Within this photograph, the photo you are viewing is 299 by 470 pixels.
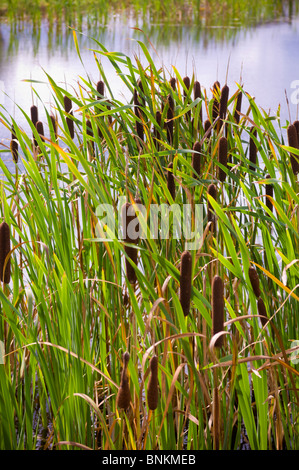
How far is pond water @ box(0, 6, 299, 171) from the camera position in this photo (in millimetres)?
6023

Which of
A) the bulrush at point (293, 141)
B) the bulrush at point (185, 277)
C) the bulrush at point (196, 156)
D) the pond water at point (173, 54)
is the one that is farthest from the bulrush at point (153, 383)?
the pond water at point (173, 54)

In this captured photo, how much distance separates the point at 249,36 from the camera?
991 centimetres

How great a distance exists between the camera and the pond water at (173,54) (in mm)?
6023

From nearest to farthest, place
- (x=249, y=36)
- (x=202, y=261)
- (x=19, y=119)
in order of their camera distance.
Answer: (x=202, y=261) < (x=19, y=119) < (x=249, y=36)

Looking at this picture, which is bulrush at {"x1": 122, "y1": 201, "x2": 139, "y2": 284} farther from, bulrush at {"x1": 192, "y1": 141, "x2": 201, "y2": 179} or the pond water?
the pond water

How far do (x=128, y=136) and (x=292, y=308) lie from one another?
65 centimetres

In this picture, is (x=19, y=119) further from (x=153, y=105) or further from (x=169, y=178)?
(x=169, y=178)

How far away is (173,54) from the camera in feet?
24.8

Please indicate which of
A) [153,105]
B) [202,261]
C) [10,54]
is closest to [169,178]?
[202,261]

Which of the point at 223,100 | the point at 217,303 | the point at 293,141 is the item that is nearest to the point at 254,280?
the point at 217,303

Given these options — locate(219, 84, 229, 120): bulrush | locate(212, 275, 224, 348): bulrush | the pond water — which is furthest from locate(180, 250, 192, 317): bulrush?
the pond water

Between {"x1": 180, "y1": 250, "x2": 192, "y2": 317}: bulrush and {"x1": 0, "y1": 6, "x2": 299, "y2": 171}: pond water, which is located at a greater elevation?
{"x1": 0, "y1": 6, "x2": 299, "y2": 171}: pond water

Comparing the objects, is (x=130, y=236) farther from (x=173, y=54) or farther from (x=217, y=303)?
(x=173, y=54)
